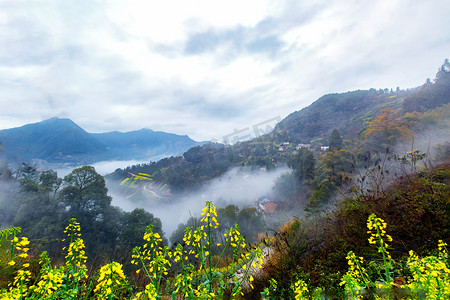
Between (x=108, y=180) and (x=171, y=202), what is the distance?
2246 cm

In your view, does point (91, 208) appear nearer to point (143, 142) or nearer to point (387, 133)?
point (387, 133)

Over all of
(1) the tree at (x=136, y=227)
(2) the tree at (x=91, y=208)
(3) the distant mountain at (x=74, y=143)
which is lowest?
(1) the tree at (x=136, y=227)

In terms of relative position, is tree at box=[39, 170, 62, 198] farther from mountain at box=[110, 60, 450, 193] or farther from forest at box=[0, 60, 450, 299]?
mountain at box=[110, 60, 450, 193]

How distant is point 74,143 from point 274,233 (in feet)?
258

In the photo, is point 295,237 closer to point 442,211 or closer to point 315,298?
point 442,211

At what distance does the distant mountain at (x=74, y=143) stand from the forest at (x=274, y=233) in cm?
1969

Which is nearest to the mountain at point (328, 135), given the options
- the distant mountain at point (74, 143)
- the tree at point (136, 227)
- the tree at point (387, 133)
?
the tree at point (387, 133)

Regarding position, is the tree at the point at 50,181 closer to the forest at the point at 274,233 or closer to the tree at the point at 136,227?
the forest at the point at 274,233

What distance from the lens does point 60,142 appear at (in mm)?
57875

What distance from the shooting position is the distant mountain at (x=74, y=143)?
45.0m

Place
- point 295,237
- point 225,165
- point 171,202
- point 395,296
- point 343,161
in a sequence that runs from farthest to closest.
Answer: point 225,165
point 171,202
point 343,161
point 295,237
point 395,296

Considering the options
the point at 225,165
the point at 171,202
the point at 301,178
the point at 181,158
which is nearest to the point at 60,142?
the point at 181,158

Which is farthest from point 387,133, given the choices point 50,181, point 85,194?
point 50,181

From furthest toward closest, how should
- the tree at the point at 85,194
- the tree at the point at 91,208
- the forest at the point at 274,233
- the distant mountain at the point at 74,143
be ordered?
the distant mountain at the point at 74,143 → the tree at the point at 85,194 → the tree at the point at 91,208 → the forest at the point at 274,233
